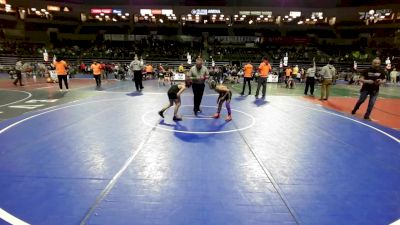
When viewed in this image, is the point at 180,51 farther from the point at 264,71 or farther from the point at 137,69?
the point at 264,71

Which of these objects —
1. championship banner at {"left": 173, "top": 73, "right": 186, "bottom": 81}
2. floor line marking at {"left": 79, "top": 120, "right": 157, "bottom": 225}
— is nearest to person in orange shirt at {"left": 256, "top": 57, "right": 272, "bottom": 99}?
floor line marking at {"left": 79, "top": 120, "right": 157, "bottom": 225}

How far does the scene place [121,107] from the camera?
36.4 feet

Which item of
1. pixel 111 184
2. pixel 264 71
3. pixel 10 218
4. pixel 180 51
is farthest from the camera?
pixel 180 51

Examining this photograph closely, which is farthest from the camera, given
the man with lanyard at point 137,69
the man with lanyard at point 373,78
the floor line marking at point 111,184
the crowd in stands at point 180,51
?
the crowd in stands at point 180,51

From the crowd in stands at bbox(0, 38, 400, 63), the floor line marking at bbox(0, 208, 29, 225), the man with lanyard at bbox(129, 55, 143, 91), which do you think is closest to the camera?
the floor line marking at bbox(0, 208, 29, 225)

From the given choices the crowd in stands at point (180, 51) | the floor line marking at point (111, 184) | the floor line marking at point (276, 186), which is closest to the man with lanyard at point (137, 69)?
the floor line marking at point (111, 184)

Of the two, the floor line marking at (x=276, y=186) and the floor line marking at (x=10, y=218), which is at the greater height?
the floor line marking at (x=10, y=218)

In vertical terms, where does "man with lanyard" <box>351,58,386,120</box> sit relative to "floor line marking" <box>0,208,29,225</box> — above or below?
above

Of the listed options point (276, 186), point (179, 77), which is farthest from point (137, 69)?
point (276, 186)

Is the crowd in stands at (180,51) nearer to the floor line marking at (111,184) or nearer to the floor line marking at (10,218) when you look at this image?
the floor line marking at (111,184)

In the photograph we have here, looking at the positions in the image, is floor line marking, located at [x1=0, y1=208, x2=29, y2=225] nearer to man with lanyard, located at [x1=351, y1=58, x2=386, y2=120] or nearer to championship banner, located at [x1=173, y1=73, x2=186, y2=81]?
man with lanyard, located at [x1=351, y1=58, x2=386, y2=120]

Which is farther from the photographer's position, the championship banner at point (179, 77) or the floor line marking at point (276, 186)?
the championship banner at point (179, 77)

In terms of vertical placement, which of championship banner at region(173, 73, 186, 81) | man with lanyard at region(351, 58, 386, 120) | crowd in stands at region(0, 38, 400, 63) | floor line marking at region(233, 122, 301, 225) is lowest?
floor line marking at region(233, 122, 301, 225)

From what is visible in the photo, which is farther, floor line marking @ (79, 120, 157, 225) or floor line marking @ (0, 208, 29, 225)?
floor line marking @ (79, 120, 157, 225)
